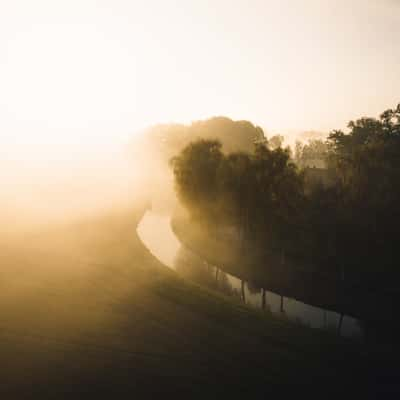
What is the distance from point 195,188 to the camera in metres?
49.1

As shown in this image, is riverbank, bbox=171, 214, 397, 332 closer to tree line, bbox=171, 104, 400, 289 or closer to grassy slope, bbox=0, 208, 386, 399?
tree line, bbox=171, 104, 400, 289

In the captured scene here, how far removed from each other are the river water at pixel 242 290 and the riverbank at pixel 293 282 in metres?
0.96

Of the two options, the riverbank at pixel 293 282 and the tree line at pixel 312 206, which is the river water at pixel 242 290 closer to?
the riverbank at pixel 293 282

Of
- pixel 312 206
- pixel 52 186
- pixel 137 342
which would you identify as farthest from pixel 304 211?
pixel 52 186

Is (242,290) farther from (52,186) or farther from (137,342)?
(52,186)

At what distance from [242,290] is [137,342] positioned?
22.3 meters

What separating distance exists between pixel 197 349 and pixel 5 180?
70579 millimetres

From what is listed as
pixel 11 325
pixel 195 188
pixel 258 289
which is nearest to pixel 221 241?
pixel 195 188

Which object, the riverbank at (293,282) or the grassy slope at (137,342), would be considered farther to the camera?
the riverbank at (293,282)

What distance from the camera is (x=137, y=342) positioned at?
18.0 metres

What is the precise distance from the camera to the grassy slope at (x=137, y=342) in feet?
48.0

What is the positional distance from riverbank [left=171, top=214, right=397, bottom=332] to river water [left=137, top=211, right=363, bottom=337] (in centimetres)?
96

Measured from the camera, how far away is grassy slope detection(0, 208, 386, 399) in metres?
14.6

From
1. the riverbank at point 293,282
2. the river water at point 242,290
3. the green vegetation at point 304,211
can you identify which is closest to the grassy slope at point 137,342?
the river water at point 242,290
